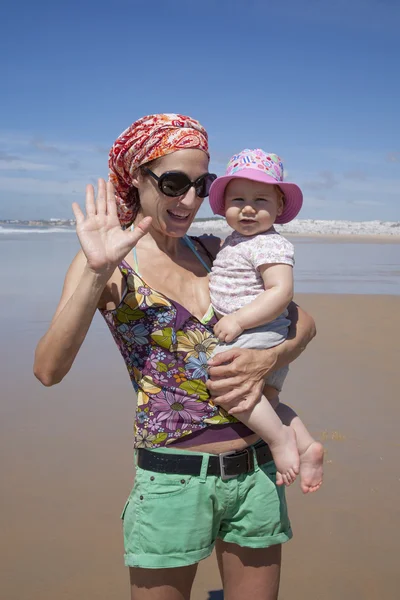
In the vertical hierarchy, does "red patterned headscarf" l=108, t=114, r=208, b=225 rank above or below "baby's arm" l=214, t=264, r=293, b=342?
above

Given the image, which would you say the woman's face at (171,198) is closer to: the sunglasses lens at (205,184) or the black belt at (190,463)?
the sunglasses lens at (205,184)

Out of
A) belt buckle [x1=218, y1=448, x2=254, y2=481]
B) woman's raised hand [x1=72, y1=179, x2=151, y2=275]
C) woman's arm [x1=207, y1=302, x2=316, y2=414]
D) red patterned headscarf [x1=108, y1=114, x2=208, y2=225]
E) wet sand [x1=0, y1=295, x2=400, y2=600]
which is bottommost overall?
wet sand [x1=0, y1=295, x2=400, y2=600]

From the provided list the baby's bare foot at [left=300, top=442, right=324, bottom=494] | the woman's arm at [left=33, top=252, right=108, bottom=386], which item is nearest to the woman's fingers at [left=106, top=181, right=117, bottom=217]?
the woman's arm at [left=33, top=252, right=108, bottom=386]

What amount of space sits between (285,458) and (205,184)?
1069 mm

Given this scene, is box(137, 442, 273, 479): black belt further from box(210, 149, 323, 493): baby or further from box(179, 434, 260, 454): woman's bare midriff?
box(210, 149, 323, 493): baby

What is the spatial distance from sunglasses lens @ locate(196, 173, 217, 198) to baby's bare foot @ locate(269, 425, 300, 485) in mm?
934

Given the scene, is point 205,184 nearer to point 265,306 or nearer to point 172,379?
point 265,306

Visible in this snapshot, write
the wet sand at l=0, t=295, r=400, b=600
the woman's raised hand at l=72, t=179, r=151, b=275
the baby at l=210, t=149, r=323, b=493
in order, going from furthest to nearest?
the wet sand at l=0, t=295, r=400, b=600
the baby at l=210, t=149, r=323, b=493
the woman's raised hand at l=72, t=179, r=151, b=275

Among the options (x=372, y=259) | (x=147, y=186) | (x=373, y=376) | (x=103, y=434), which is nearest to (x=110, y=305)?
(x=147, y=186)

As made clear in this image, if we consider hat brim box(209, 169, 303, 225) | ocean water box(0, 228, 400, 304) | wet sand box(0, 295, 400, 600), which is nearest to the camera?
hat brim box(209, 169, 303, 225)

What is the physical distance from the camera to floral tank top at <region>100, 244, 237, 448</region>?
2211 mm

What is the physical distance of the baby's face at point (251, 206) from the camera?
257cm

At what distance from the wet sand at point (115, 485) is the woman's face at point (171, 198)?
2.11 metres

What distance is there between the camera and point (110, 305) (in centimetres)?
221
